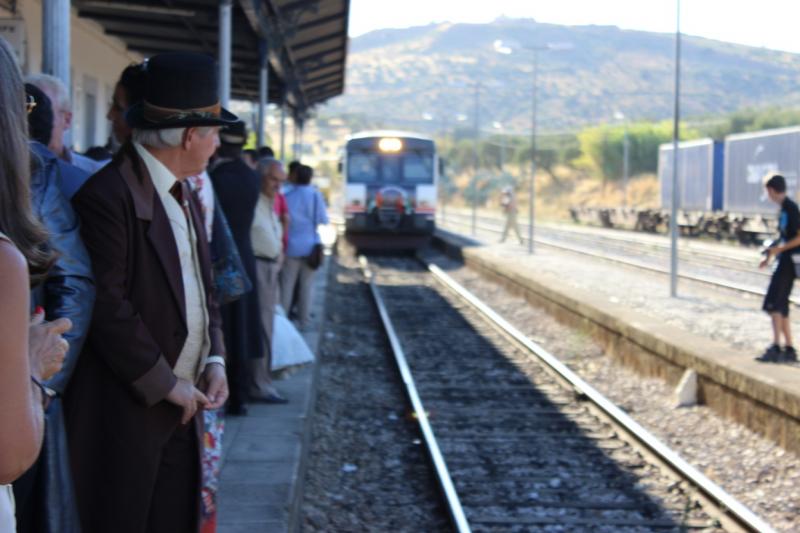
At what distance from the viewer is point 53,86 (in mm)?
3574

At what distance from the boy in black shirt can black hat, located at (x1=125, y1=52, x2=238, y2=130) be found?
281 inches

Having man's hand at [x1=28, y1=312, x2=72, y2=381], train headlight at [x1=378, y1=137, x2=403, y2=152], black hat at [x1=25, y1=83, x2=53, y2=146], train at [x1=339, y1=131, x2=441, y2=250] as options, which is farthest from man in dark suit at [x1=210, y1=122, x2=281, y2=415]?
train headlight at [x1=378, y1=137, x2=403, y2=152]

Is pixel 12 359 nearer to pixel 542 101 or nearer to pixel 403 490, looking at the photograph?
pixel 403 490

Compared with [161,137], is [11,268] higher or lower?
lower

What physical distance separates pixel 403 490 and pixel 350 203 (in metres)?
19.6

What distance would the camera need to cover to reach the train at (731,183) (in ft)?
104

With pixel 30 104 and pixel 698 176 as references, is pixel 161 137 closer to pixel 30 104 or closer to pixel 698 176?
pixel 30 104

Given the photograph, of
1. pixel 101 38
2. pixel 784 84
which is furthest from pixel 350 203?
pixel 784 84

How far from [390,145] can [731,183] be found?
44.6 ft

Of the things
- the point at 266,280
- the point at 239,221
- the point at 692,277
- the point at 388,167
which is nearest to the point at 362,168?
the point at 388,167

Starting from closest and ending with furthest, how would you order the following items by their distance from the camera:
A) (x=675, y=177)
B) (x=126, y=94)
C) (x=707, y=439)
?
(x=126, y=94) → (x=707, y=439) → (x=675, y=177)

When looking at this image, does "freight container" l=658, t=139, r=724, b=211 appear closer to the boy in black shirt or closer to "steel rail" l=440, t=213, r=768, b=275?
"steel rail" l=440, t=213, r=768, b=275

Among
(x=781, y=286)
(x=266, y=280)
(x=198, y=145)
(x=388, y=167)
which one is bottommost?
(x=781, y=286)

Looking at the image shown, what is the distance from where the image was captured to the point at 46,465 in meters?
2.68
